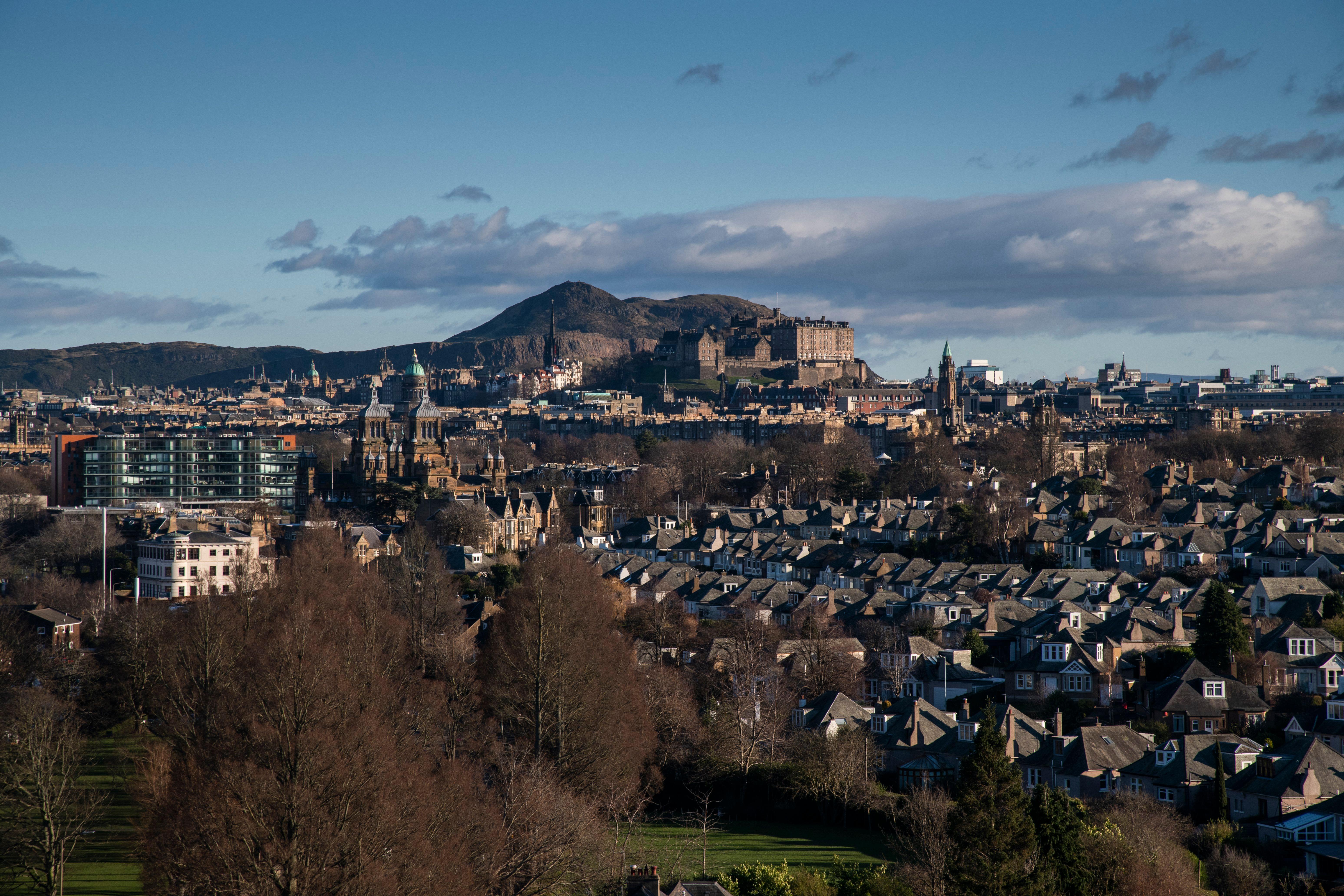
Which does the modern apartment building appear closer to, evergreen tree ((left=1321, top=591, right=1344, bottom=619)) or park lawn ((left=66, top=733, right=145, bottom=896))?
park lawn ((left=66, top=733, right=145, bottom=896))

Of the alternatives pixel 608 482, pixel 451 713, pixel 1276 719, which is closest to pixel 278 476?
pixel 608 482

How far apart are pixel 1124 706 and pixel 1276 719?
4699 millimetres

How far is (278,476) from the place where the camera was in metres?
119

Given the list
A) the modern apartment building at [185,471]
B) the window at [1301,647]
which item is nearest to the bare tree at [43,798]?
the window at [1301,647]

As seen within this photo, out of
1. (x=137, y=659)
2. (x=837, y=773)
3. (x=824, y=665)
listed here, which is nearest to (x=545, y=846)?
(x=837, y=773)

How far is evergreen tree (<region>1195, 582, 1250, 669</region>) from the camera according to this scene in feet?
169

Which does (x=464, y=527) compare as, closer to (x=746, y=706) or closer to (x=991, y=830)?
(x=746, y=706)

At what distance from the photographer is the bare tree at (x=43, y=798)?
3369 cm

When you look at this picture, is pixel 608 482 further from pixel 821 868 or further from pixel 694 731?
pixel 821 868

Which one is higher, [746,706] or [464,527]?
Answer: [464,527]

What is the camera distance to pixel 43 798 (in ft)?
111

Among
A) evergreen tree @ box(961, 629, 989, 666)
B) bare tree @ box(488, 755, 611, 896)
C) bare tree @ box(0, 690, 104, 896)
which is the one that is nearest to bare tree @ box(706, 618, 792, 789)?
evergreen tree @ box(961, 629, 989, 666)

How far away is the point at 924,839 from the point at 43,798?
65.3 feet

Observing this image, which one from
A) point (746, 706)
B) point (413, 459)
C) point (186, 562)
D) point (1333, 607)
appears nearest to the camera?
point (746, 706)
